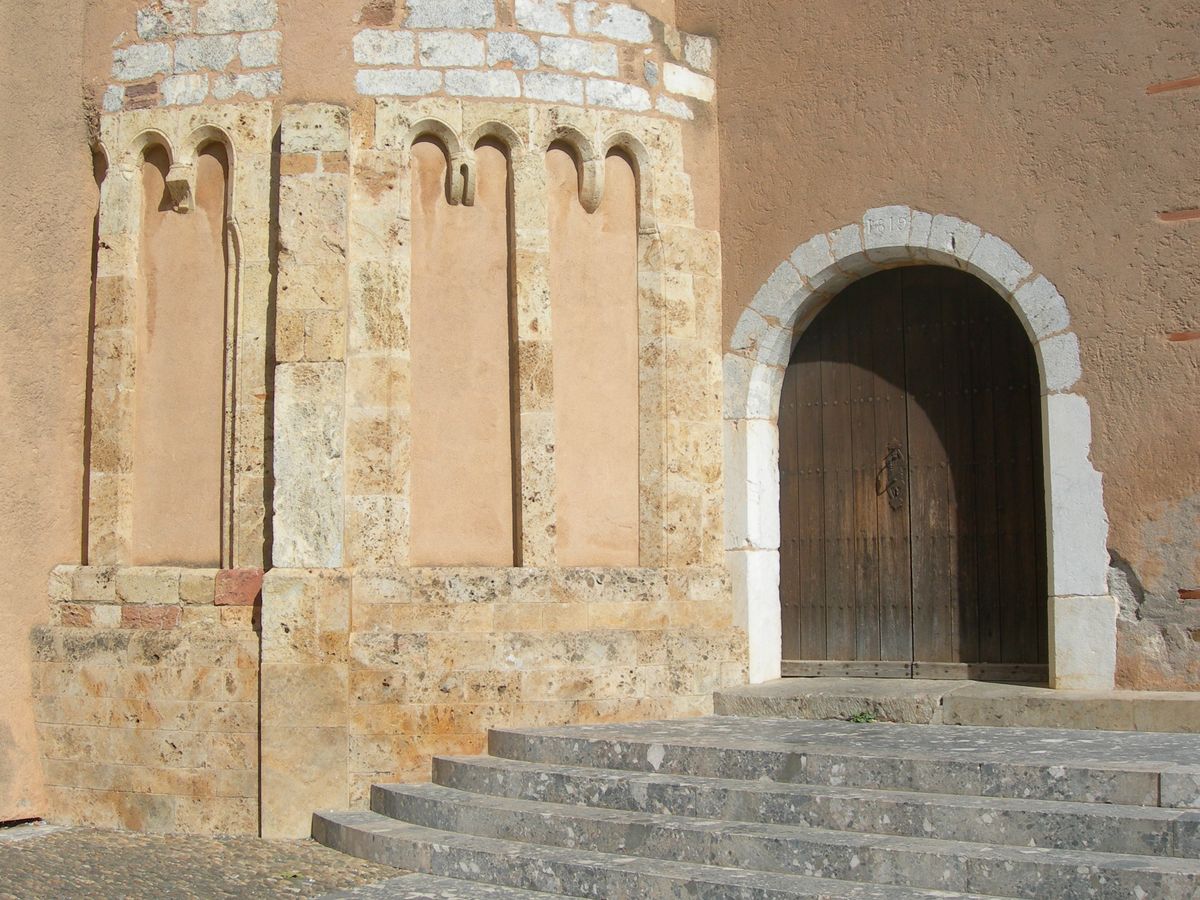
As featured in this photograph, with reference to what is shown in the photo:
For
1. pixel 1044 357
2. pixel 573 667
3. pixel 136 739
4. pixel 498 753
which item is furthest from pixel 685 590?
pixel 136 739

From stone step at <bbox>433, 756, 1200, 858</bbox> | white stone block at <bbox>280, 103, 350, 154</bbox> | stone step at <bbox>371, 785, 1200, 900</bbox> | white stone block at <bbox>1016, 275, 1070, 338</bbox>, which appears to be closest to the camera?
stone step at <bbox>371, 785, 1200, 900</bbox>

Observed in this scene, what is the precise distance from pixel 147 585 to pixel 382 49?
2.91 m

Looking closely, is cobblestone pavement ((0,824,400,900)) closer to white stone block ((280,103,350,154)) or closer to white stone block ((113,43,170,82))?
white stone block ((280,103,350,154))

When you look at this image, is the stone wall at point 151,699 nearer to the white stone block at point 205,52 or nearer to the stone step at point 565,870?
the stone step at point 565,870

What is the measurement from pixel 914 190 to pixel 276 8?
3.35 m

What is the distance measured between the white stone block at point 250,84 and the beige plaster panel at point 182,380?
0.33 metres

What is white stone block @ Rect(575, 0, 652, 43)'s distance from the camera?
7371 millimetres

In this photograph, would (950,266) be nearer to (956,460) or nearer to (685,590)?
(956,460)

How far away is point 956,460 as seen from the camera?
291 inches

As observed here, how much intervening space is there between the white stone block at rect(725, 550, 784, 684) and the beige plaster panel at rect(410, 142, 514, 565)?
1.28 m

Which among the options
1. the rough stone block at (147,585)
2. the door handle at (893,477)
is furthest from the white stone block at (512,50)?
the rough stone block at (147,585)

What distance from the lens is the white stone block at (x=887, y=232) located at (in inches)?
284

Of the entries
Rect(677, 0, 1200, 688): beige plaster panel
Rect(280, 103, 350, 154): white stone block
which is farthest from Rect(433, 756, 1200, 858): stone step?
Rect(280, 103, 350, 154): white stone block

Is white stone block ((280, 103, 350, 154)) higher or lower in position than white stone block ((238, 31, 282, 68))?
lower
